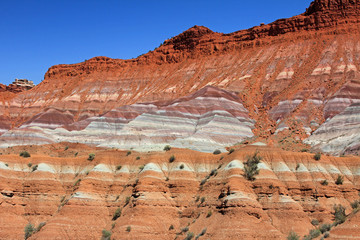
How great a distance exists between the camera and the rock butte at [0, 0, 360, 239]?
38906 mm

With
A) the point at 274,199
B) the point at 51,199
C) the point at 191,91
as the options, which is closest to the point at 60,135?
the point at 191,91

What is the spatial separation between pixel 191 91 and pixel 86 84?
123 ft

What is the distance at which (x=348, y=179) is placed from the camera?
1596 inches

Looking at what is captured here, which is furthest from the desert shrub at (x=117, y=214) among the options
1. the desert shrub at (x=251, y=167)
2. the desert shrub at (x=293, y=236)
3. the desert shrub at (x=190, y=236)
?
the desert shrub at (x=293, y=236)

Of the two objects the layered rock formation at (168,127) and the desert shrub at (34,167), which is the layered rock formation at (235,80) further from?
the desert shrub at (34,167)

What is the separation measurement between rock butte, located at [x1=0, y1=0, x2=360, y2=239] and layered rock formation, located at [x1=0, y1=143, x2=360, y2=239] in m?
0.12

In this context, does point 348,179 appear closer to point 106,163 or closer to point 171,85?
point 106,163

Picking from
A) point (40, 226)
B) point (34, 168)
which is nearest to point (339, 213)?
point (40, 226)

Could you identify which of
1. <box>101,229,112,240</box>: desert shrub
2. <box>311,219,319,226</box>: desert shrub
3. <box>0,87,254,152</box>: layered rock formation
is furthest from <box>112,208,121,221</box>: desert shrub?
<box>0,87,254,152</box>: layered rock formation

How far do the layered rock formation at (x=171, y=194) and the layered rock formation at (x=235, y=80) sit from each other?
41.2 feet

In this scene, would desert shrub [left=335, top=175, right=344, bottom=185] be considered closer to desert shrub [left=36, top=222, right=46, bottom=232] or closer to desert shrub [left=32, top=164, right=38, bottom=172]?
desert shrub [left=36, top=222, right=46, bottom=232]

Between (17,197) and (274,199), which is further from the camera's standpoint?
(17,197)

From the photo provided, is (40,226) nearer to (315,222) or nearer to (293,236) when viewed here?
(293,236)

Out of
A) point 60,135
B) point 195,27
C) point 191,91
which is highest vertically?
point 195,27
